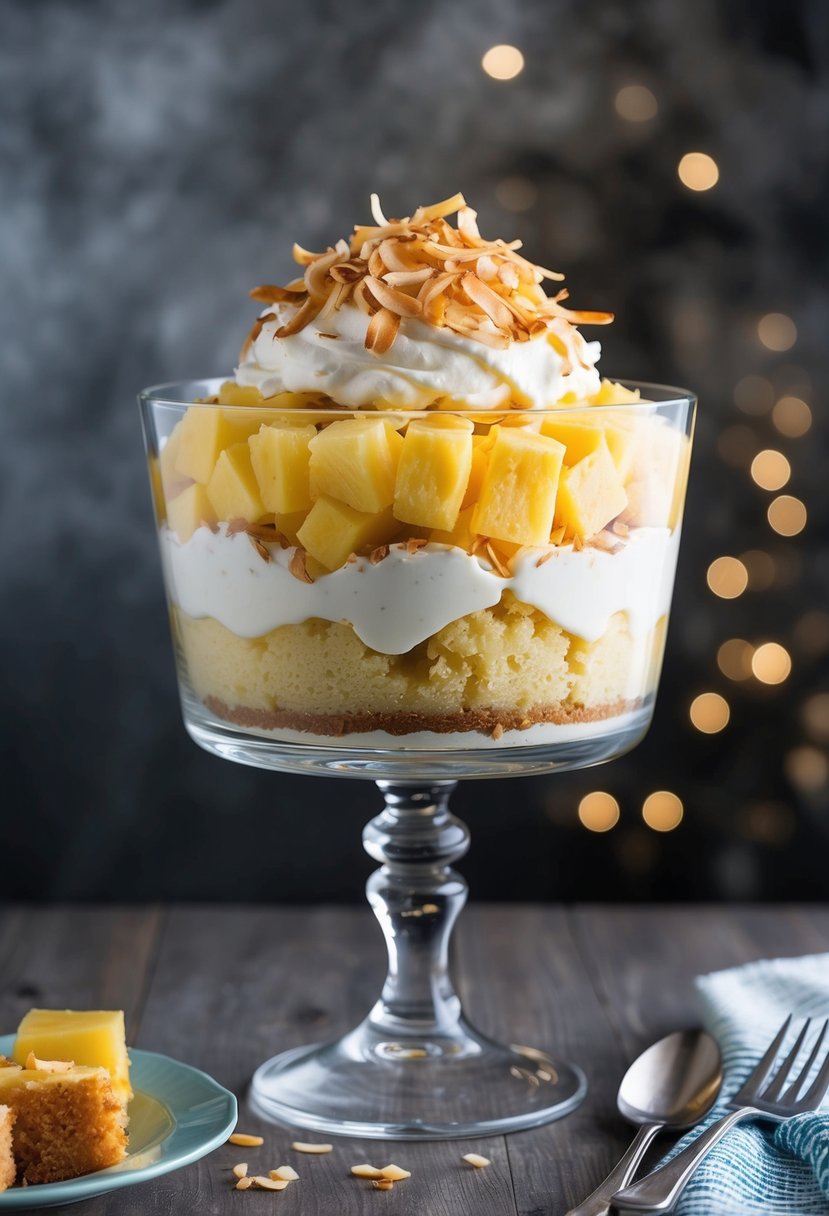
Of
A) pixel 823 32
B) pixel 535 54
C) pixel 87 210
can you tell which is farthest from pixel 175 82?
pixel 823 32

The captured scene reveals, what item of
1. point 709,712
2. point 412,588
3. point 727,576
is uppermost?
point 412,588

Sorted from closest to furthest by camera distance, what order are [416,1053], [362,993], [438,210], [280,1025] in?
[438,210] < [416,1053] < [280,1025] < [362,993]

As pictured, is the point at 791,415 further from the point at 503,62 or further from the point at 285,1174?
the point at 285,1174

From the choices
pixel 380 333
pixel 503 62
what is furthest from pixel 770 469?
pixel 380 333

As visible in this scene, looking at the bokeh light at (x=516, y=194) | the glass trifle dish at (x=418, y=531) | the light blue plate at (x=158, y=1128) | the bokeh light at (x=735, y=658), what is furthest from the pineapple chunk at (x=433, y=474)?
the bokeh light at (x=735, y=658)

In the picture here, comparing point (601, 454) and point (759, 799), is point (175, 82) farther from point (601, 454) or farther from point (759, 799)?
point (759, 799)

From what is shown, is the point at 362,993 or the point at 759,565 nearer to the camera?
the point at 362,993

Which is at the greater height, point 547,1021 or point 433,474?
point 433,474
